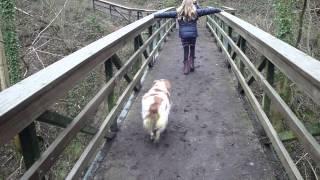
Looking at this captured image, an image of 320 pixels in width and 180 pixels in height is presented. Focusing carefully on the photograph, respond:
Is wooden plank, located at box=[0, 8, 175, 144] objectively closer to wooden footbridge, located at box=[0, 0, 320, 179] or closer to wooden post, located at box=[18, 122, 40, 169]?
wooden footbridge, located at box=[0, 0, 320, 179]

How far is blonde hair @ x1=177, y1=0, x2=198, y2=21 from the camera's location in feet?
25.4

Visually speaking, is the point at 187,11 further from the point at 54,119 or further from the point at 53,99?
the point at 53,99

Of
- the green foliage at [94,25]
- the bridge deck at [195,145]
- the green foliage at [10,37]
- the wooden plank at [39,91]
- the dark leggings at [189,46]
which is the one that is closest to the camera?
the wooden plank at [39,91]

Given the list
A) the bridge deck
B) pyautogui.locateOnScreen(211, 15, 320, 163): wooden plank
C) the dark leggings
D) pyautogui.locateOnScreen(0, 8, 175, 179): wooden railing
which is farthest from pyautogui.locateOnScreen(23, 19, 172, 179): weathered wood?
the dark leggings

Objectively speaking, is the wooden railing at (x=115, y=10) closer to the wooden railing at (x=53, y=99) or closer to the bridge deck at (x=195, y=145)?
the bridge deck at (x=195, y=145)

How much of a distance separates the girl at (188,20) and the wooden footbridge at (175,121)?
956 mm

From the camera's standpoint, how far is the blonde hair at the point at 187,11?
7.76m

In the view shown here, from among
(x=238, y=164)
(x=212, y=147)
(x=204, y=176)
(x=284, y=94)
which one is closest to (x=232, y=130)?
(x=212, y=147)

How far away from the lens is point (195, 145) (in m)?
4.70

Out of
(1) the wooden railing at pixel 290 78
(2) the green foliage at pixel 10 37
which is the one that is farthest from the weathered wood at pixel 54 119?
(2) the green foliage at pixel 10 37

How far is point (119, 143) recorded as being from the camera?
188 inches

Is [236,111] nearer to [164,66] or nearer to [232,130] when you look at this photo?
[232,130]

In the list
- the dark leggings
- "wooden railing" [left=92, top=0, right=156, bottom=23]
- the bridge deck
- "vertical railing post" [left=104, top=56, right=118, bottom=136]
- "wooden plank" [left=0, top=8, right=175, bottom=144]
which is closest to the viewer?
"wooden plank" [left=0, top=8, right=175, bottom=144]

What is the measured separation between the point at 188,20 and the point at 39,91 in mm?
5829
